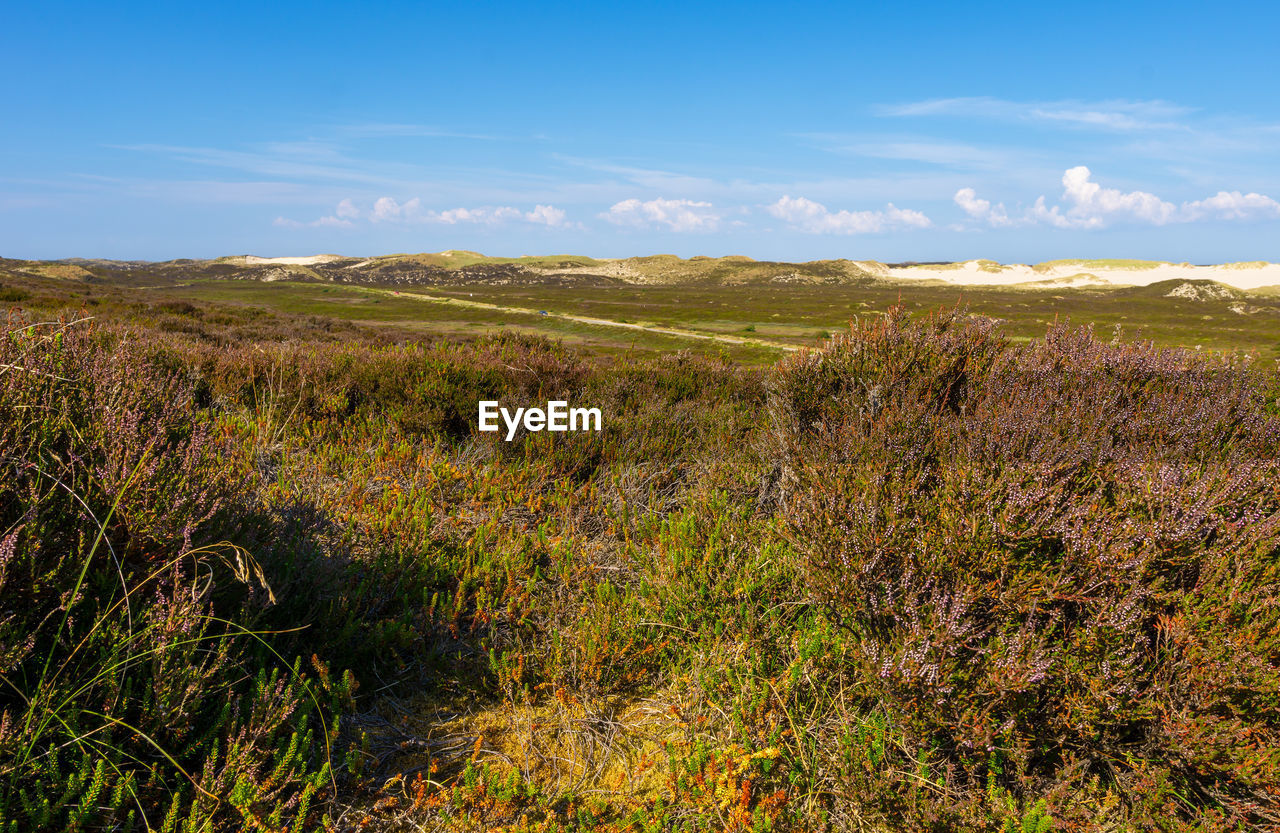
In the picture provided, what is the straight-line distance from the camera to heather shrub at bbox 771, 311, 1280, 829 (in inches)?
84.7

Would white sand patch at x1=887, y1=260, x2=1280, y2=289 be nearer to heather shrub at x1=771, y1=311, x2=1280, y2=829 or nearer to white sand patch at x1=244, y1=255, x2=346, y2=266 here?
white sand patch at x1=244, y1=255, x2=346, y2=266

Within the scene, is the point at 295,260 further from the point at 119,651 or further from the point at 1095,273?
the point at 119,651

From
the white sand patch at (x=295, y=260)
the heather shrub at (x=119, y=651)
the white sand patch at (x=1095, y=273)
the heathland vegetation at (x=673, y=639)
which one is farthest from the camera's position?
the white sand patch at (x=295, y=260)

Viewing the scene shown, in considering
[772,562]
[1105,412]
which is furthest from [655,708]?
[1105,412]

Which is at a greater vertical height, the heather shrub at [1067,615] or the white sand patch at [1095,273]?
the white sand patch at [1095,273]

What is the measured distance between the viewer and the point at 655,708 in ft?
9.57

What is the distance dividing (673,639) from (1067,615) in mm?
1625

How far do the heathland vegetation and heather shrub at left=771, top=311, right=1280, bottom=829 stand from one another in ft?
0.05

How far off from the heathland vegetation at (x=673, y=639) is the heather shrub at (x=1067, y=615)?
0.01 metres

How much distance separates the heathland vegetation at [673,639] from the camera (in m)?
2.08

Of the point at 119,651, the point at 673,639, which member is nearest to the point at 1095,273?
the point at 673,639

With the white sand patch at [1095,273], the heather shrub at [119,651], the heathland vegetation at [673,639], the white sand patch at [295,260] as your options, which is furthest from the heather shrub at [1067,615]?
the white sand patch at [295,260]

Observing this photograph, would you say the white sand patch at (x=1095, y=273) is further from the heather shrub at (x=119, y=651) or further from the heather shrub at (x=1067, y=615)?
the heather shrub at (x=119, y=651)

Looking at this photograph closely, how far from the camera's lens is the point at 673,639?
3.21 metres
